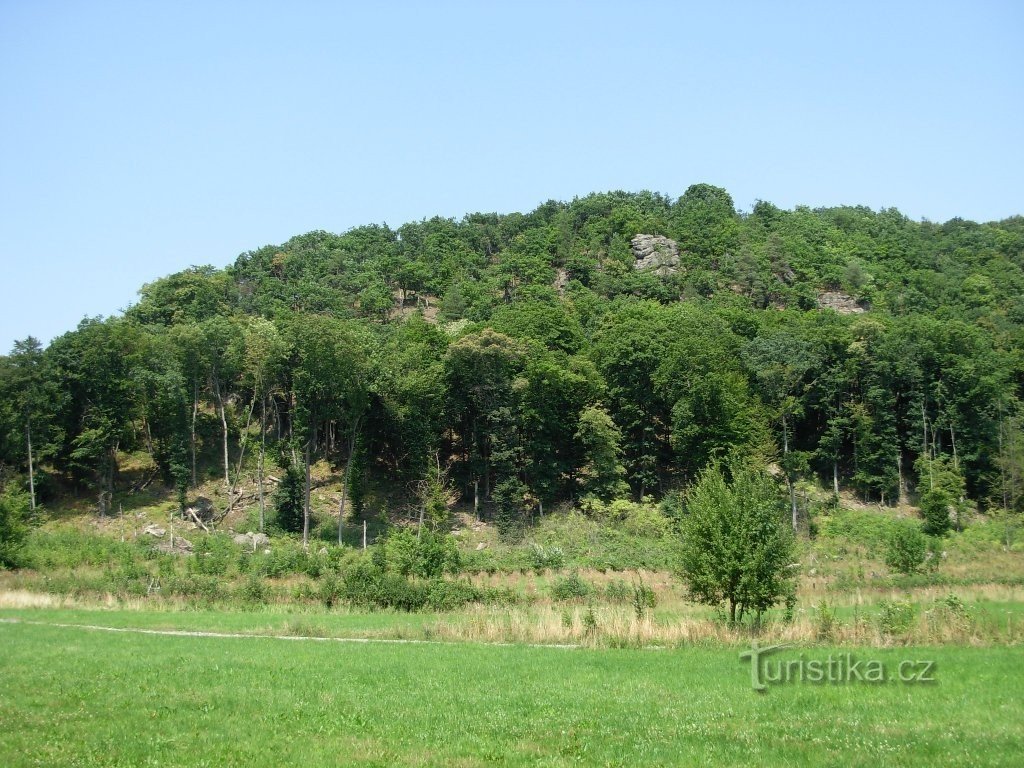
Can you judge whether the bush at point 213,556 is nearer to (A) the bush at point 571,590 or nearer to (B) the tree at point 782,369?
(A) the bush at point 571,590

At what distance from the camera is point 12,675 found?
16.1 metres

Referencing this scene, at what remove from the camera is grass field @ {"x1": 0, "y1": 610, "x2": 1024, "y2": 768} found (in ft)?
35.9

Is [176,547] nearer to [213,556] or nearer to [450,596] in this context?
[213,556]

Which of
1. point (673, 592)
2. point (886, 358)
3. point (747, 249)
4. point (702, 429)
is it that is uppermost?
point (747, 249)

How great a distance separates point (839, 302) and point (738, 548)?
81.5 meters

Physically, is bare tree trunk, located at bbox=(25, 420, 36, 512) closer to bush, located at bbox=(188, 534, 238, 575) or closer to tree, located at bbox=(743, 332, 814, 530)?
bush, located at bbox=(188, 534, 238, 575)

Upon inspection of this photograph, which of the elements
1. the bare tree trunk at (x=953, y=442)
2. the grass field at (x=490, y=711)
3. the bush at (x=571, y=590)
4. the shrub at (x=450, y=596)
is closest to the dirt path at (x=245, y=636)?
the grass field at (x=490, y=711)

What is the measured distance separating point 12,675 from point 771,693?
1489 centimetres

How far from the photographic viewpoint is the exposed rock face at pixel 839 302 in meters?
94.0

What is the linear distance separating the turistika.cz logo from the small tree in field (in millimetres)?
5733

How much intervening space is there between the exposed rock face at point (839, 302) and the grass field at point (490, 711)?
8183 cm

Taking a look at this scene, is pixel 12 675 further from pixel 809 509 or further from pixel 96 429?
pixel 809 509

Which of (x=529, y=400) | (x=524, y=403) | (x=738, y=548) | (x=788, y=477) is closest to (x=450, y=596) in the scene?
(x=738, y=548)

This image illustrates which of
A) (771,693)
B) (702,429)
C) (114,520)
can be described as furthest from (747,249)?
(771,693)
